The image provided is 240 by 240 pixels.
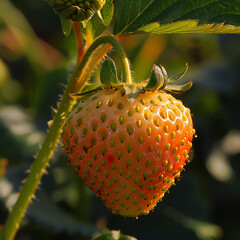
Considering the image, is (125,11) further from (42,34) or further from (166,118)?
(42,34)

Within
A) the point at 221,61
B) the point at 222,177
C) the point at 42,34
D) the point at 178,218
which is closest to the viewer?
the point at 178,218

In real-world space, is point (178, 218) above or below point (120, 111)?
below

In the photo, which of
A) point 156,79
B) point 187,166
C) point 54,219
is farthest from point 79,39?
point 187,166

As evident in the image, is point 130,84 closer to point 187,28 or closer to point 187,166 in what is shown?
point 187,28

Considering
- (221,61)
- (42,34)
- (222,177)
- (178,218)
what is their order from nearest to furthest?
1. (178,218)
2. (222,177)
3. (221,61)
4. (42,34)

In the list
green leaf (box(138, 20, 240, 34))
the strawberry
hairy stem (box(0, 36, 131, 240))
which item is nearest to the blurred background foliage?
hairy stem (box(0, 36, 131, 240))

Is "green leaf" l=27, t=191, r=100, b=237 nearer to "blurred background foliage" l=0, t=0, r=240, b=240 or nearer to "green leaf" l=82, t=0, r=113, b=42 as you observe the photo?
"blurred background foliage" l=0, t=0, r=240, b=240

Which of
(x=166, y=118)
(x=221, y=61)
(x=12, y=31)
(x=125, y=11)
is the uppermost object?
(x=125, y=11)

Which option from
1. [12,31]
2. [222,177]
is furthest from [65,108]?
[12,31]
